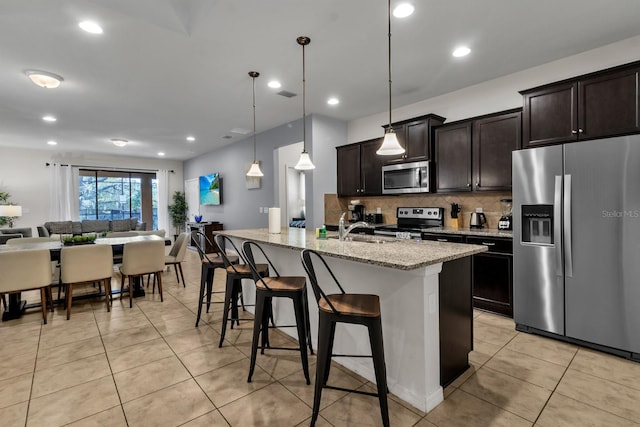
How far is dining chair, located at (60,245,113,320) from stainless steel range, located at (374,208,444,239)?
3.41 metres

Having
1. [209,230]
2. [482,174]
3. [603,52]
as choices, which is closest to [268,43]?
[482,174]

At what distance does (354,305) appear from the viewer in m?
1.76

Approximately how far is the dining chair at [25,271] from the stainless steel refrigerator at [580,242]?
15.9 ft

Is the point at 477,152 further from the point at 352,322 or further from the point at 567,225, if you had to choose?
the point at 352,322

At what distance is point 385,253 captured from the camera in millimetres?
1900

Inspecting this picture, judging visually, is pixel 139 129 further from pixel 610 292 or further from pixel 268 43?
pixel 610 292

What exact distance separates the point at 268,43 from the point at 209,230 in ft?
18.3

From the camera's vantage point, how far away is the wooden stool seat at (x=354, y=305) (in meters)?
1.65

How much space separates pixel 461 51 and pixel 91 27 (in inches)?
133

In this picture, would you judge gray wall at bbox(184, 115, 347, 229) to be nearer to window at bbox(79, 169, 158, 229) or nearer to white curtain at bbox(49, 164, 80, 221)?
window at bbox(79, 169, 158, 229)

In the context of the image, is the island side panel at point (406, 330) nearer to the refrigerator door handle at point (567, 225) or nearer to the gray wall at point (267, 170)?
the refrigerator door handle at point (567, 225)

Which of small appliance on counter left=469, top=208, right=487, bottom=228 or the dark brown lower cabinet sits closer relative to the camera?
the dark brown lower cabinet

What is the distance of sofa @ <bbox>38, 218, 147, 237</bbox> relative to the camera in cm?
739

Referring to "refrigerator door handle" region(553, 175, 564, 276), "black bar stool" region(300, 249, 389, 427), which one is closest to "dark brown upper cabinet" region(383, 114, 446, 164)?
"refrigerator door handle" region(553, 175, 564, 276)
